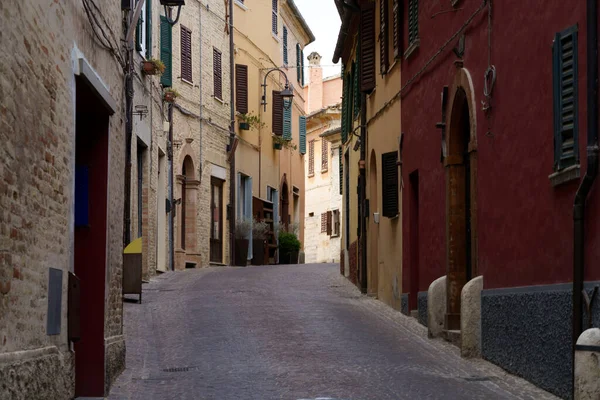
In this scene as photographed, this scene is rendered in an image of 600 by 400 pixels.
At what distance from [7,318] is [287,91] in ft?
97.6

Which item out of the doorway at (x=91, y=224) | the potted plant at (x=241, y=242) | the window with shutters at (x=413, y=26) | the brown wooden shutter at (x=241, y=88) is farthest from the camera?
the brown wooden shutter at (x=241, y=88)

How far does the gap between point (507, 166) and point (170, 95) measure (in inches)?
562

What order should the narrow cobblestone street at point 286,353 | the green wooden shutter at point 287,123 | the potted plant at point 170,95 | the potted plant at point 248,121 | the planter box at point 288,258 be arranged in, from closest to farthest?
the narrow cobblestone street at point 286,353
the potted plant at point 170,95
the potted plant at point 248,121
the planter box at point 288,258
the green wooden shutter at point 287,123

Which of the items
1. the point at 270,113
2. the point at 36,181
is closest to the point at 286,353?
the point at 36,181

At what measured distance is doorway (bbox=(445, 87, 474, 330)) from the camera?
13500 millimetres

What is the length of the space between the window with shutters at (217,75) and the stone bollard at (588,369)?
23.4 m

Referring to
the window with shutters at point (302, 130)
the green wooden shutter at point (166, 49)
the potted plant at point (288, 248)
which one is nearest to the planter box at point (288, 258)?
the potted plant at point (288, 248)

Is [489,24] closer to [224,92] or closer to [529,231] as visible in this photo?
[529,231]

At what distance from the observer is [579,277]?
28.2 feet

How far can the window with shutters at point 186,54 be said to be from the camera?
27328mm

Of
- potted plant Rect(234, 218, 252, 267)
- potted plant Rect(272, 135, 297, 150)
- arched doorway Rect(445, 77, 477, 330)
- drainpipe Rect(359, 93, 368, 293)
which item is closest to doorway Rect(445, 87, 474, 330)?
arched doorway Rect(445, 77, 477, 330)

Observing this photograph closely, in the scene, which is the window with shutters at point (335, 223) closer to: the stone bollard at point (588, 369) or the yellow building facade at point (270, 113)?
the yellow building facade at point (270, 113)

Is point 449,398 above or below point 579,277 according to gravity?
below

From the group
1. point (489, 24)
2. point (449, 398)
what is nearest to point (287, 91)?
point (489, 24)
